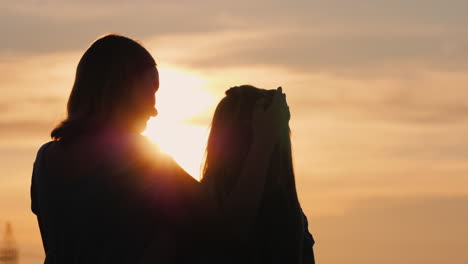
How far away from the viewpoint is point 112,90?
4.88m

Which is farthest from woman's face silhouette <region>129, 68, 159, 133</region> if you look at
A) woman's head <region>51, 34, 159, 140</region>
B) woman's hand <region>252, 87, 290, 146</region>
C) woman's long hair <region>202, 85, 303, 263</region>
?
woman's hand <region>252, 87, 290, 146</region>

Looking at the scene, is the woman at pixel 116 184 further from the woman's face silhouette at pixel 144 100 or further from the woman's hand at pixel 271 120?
the woman's hand at pixel 271 120

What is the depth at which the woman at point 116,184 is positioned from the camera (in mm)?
4555

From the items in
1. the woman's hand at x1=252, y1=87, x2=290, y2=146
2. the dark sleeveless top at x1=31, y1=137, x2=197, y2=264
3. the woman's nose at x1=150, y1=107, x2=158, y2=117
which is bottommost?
the dark sleeveless top at x1=31, y1=137, x2=197, y2=264

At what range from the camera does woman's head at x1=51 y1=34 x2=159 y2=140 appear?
4789 millimetres

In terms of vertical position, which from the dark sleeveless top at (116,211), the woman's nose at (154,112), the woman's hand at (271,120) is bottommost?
the dark sleeveless top at (116,211)

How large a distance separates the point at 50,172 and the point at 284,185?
137cm

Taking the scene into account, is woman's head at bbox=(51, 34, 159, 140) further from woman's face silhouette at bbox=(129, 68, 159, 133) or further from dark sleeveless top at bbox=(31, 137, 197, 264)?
dark sleeveless top at bbox=(31, 137, 197, 264)

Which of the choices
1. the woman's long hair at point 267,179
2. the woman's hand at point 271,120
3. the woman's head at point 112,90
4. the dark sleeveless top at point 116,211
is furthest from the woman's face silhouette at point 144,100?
the woman's hand at point 271,120

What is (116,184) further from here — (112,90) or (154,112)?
(112,90)

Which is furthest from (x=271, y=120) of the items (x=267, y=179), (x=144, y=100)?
(x=144, y=100)

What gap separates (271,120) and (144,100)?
1.07 metres

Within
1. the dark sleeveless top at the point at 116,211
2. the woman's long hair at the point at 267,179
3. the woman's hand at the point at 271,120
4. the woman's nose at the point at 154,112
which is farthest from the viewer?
the woman's hand at the point at 271,120

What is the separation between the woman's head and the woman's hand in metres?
0.90
